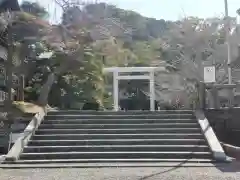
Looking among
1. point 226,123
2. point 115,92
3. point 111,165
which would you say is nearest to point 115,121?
point 111,165

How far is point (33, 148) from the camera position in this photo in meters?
10.2

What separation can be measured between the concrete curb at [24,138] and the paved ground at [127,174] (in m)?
1.13

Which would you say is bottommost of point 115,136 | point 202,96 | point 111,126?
point 115,136

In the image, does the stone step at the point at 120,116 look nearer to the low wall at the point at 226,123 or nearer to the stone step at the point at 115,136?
the low wall at the point at 226,123

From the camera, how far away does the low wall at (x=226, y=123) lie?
12.6m

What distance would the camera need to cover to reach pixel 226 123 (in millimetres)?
12812

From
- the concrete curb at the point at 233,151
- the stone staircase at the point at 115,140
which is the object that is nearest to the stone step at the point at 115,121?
the stone staircase at the point at 115,140

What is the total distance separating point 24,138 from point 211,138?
5.06 metres

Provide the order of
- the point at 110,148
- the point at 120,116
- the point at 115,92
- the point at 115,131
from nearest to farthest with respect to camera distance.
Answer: the point at 110,148 → the point at 115,131 → the point at 120,116 → the point at 115,92

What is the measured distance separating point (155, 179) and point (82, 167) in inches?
84.6

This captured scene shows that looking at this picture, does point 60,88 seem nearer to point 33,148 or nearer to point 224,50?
point 33,148

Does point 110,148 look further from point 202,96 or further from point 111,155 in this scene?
point 202,96

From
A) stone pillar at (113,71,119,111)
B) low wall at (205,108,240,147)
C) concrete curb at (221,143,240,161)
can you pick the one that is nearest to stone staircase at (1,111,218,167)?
concrete curb at (221,143,240,161)

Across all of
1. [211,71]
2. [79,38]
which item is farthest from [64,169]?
[79,38]
